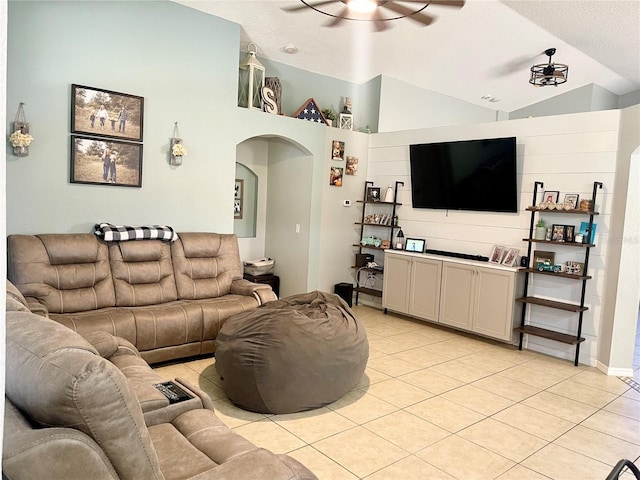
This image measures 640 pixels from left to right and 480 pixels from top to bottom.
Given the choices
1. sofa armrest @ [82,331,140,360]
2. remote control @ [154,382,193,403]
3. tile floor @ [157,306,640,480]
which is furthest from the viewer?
sofa armrest @ [82,331,140,360]

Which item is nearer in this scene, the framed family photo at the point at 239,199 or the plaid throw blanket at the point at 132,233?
the plaid throw blanket at the point at 132,233

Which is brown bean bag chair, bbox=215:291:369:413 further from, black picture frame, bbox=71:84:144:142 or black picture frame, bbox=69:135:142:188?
black picture frame, bbox=71:84:144:142

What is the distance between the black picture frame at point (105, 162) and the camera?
4.28 meters

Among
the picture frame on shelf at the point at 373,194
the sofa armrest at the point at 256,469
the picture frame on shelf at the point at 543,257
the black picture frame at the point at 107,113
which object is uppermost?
the black picture frame at the point at 107,113

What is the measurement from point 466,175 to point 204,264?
323cm

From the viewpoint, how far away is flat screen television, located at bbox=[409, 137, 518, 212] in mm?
5180

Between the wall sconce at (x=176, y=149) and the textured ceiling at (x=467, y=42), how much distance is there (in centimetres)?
136

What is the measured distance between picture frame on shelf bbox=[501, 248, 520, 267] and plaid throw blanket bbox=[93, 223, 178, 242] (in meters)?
3.53

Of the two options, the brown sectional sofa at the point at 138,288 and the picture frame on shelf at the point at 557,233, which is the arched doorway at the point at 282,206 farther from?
the picture frame on shelf at the point at 557,233

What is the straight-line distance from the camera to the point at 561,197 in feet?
15.8

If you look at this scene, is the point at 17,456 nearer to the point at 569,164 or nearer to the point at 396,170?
the point at 569,164

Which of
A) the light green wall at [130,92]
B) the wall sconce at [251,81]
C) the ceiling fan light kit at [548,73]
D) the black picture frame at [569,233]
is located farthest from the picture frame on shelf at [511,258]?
the wall sconce at [251,81]

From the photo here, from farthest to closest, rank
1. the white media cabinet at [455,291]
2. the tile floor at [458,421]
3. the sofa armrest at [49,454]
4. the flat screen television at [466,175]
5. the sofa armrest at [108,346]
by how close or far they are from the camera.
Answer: the flat screen television at [466,175]
the white media cabinet at [455,291]
the sofa armrest at [108,346]
the tile floor at [458,421]
the sofa armrest at [49,454]

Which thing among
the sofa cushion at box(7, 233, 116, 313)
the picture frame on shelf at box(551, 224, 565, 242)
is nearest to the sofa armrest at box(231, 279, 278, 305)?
the sofa cushion at box(7, 233, 116, 313)
